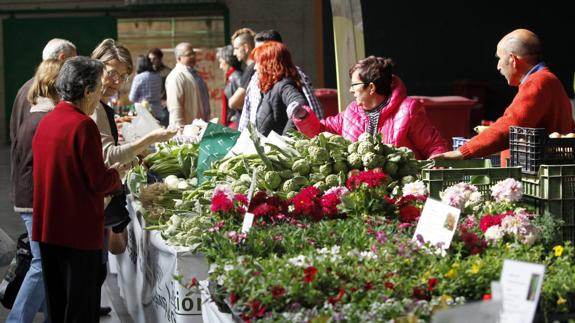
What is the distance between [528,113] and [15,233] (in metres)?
6.35

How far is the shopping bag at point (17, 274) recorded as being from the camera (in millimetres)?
5914

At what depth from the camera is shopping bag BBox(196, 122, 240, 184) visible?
6070 mm

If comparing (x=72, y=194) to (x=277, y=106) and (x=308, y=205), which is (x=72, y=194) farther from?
(x=277, y=106)

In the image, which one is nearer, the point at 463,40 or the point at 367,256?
the point at 367,256

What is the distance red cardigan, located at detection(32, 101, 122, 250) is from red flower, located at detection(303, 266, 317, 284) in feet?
5.68

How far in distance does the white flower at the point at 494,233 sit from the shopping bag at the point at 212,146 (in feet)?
Answer: 8.15

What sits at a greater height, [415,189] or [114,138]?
[114,138]

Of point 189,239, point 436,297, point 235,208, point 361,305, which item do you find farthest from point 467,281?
point 189,239

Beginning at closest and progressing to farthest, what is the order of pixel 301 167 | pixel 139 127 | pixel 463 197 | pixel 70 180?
pixel 463 197, pixel 70 180, pixel 301 167, pixel 139 127

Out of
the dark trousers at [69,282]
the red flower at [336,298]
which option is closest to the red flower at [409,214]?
the red flower at [336,298]

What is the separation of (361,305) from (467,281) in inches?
16.5

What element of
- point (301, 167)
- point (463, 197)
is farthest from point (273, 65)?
point (463, 197)

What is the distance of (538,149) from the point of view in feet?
14.0

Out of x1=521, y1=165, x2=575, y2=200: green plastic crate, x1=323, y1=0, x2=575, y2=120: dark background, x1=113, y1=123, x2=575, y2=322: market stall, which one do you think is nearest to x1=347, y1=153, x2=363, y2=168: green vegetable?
x1=113, y1=123, x2=575, y2=322: market stall
